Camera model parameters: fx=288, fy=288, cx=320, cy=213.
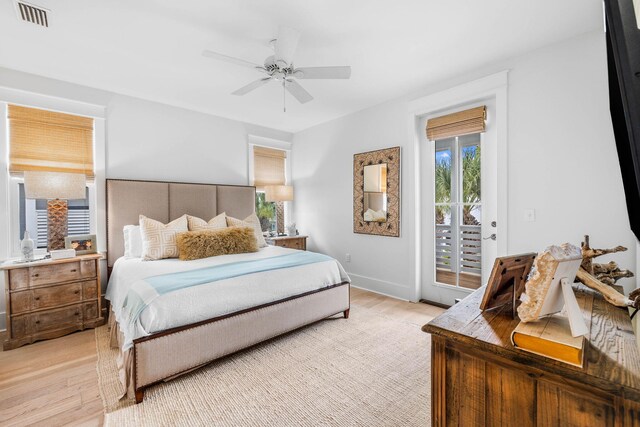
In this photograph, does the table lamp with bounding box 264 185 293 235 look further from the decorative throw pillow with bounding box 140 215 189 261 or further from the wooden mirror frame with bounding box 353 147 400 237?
the decorative throw pillow with bounding box 140 215 189 261

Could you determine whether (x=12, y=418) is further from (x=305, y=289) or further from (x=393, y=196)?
(x=393, y=196)

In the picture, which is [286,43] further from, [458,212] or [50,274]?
[50,274]

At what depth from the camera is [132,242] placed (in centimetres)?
324

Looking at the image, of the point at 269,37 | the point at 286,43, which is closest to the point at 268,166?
the point at 269,37

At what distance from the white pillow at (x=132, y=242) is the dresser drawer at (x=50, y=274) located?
1.14ft

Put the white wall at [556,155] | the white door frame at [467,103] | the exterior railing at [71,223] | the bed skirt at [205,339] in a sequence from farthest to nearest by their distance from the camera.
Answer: the exterior railing at [71,223] → the white door frame at [467,103] → the white wall at [556,155] → the bed skirt at [205,339]

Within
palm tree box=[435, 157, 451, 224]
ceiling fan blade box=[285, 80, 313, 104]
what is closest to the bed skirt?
palm tree box=[435, 157, 451, 224]

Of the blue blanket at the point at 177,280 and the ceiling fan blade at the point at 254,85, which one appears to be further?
the ceiling fan blade at the point at 254,85

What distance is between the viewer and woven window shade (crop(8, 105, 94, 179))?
2939 mm

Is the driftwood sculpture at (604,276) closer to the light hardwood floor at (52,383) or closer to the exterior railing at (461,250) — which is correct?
the exterior railing at (461,250)

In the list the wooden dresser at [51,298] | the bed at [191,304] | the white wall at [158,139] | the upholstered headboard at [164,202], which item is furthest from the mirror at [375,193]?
the wooden dresser at [51,298]

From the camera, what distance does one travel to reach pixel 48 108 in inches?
122

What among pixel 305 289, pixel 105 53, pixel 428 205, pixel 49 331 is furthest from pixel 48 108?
pixel 428 205

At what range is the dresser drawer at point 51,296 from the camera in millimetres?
2562
